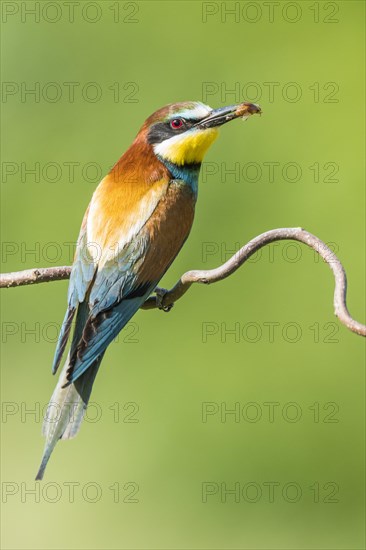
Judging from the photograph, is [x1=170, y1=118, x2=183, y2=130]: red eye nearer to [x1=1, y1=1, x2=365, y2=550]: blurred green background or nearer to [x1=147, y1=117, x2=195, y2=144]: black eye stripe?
[x1=147, y1=117, x2=195, y2=144]: black eye stripe

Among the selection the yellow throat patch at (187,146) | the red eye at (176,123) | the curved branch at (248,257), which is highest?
the red eye at (176,123)

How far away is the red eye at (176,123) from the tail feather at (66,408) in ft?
2.27

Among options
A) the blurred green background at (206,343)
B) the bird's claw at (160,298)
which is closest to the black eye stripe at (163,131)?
the bird's claw at (160,298)

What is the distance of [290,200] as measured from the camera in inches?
182

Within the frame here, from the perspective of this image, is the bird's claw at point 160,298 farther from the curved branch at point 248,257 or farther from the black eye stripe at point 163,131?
the black eye stripe at point 163,131

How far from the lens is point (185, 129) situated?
3.42 metres

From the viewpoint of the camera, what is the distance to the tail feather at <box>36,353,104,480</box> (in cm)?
312

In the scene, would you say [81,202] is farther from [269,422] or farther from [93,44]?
[269,422]

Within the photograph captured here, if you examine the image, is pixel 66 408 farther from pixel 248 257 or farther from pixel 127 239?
pixel 248 257

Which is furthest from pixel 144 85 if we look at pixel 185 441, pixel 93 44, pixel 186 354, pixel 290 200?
pixel 185 441

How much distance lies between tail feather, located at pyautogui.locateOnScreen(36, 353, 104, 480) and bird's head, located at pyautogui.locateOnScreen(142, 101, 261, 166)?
2.07ft

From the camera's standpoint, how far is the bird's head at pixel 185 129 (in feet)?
11.1

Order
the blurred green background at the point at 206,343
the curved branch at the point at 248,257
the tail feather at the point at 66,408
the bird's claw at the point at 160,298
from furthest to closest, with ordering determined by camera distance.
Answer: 1. the blurred green background at the point at 206,343
2. the bird's claw at the point at 160,298
3. the tail feather at the point at 66,408
4. the curved branch at the point at 248,257

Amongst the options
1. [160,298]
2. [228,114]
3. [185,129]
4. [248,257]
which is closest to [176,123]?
[185,129]
